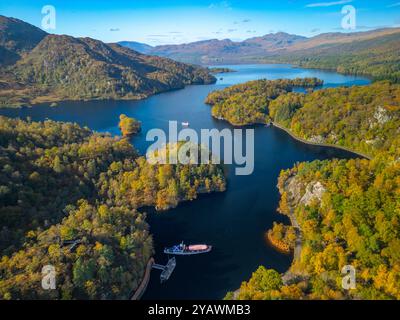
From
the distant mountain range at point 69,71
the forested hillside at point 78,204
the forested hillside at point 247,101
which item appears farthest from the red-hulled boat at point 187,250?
the distant mountain range at point 69,71

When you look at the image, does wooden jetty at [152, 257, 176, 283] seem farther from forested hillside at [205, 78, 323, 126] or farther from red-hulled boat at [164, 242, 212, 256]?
forested hillside at [205, 78, 323, 126]

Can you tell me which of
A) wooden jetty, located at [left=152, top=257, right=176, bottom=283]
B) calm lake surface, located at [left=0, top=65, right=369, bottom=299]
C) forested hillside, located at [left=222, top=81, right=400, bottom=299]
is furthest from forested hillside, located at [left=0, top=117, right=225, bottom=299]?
forested hillside, located at [left=222, top=81, right=400, bottom=299]

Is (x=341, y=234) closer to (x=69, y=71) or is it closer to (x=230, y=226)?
(x=230, y=226)

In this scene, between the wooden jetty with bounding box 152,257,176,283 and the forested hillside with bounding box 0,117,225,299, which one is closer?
the forested hillside with bounding box 0,117,225,299

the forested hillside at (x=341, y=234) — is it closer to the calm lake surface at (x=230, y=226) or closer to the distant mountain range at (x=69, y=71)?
the calm lake surface at (x=230, y=226)

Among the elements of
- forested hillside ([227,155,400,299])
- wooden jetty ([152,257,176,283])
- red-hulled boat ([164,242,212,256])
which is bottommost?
wooden jetty ([152,257,176,283])
